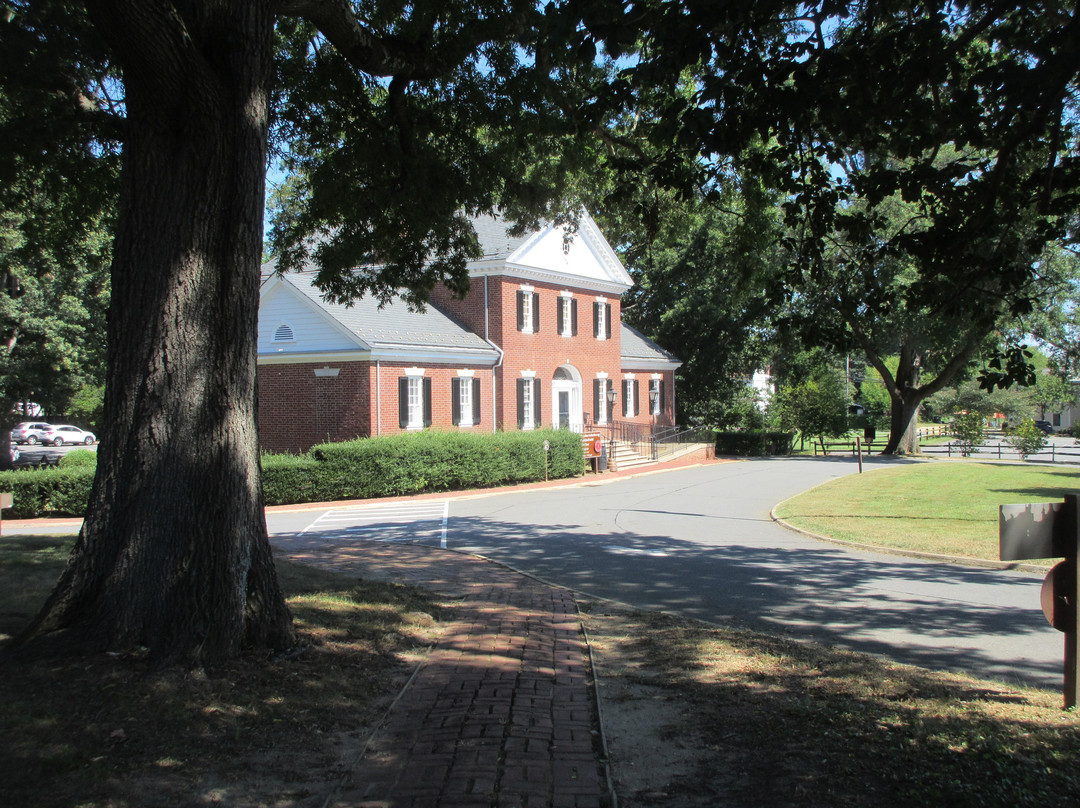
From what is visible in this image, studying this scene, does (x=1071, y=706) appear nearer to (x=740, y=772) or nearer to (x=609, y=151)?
(x=740, y=772)

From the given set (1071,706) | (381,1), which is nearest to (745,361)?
(381,1)

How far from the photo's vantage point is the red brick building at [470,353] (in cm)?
2625

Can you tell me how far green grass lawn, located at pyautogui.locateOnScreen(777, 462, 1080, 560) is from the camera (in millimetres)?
13664

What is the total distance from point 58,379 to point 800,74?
134 ft

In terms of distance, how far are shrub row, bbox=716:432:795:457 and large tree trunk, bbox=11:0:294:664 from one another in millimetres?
39522

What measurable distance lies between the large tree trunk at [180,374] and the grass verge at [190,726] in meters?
0.31

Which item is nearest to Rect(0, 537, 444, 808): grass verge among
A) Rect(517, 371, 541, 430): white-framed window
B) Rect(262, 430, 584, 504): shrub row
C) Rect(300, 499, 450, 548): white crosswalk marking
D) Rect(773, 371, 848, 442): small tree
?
Rect(300, 499, 450, 548): white crosswalk marking

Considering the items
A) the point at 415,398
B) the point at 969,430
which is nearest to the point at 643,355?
the point at 969,430

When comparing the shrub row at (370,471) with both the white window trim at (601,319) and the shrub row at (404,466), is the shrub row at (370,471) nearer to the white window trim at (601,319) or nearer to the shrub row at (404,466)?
the shrub row at (404,466)

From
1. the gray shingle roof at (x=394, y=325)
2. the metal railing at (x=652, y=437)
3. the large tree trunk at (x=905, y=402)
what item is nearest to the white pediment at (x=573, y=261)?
the gray shingle roof at (x=394, y=325)

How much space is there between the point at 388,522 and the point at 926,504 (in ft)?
39.5

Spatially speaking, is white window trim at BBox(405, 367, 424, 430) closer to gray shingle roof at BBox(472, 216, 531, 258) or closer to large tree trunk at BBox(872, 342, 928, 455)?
gray shingle roof at BBox(472, 216, 531, 258)

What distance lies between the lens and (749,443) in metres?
43.3

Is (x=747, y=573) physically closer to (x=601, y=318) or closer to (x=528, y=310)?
(x=528, y=310)
